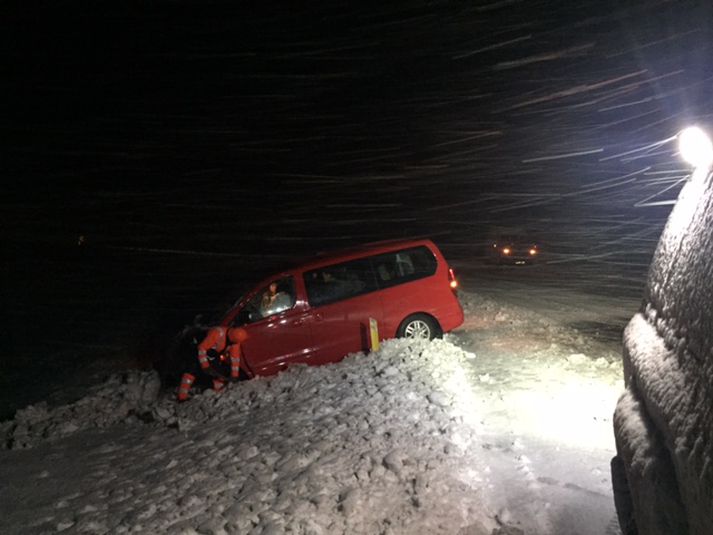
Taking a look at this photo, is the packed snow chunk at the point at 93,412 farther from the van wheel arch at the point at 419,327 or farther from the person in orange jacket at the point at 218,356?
the van wheel arch at the point at 419,327

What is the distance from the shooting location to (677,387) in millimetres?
2578

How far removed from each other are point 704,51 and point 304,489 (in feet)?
68.5

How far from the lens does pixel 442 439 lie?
5848 millimetres

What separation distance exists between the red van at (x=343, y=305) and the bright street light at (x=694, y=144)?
5.88 meters

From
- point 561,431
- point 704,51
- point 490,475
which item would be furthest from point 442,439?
point 704,51

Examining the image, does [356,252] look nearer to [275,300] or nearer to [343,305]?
[343,305]

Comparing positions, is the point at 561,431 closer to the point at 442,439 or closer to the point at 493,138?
the point at 442,439

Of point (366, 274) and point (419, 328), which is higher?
point (366, 274)

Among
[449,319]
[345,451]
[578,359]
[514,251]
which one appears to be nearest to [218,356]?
[345,451]

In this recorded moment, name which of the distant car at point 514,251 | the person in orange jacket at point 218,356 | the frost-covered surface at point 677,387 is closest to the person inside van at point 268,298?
the person in orange jacket at point 218,356

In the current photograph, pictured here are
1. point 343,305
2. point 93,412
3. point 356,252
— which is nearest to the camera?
point 93,412

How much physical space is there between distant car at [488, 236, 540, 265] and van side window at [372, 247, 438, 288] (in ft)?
45.7

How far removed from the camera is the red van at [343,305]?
8.94 m

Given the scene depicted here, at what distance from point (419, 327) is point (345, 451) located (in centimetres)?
442
